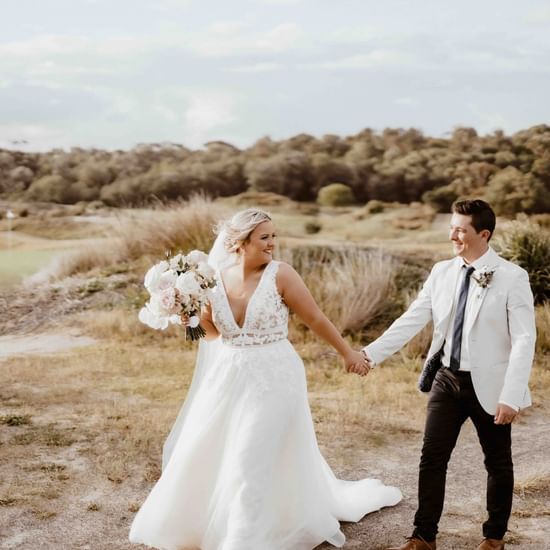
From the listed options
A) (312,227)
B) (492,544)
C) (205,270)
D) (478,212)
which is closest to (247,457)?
(205,270)

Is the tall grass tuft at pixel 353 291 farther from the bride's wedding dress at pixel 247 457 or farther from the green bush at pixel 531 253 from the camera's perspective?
the bride's wedding dress at pixel 247 457

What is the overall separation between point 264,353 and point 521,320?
1.22 m

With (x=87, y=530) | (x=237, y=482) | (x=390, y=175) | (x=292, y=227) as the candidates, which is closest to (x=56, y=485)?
(x=87, y=530)

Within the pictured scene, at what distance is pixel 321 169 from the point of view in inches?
902

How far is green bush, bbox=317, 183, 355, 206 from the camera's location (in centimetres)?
2195

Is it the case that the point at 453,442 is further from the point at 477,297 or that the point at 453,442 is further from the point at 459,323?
the point at 477,297

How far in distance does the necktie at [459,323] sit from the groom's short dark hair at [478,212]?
211mm

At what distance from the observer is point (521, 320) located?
3902 millimetres

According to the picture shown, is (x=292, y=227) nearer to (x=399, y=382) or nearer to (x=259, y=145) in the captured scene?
(x=259, y=145)

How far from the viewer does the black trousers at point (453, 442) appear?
4.03 metres

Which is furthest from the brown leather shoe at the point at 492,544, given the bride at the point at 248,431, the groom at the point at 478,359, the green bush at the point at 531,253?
the green bush at the point at 531,253

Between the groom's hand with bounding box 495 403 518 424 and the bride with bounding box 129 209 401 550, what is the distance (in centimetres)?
83

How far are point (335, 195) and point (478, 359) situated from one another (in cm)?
1833

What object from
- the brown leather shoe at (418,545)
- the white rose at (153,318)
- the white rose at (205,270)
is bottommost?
the brown leather shoe at (418,545)
